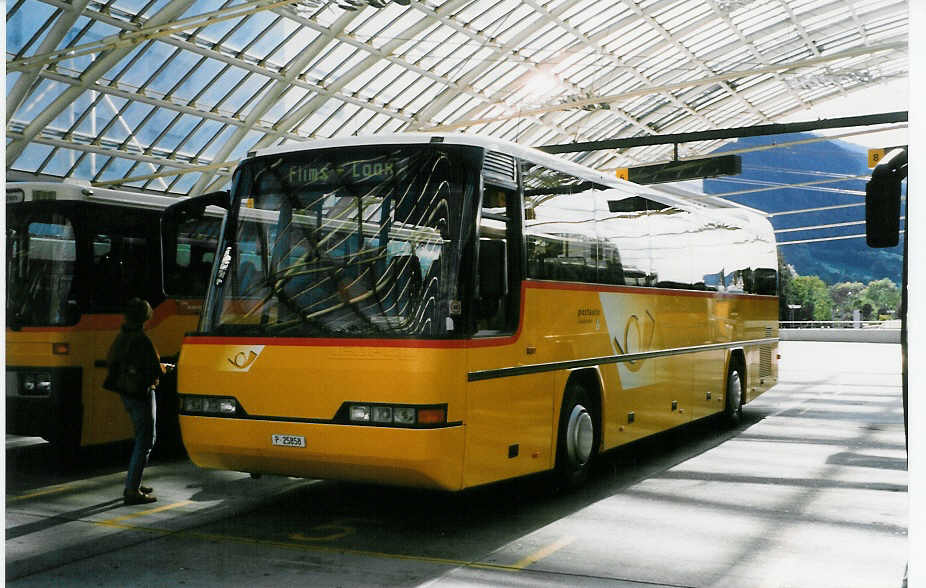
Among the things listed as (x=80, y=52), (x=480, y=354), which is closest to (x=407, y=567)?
(x=480, y=354)

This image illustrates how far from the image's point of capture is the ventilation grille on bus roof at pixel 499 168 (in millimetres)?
7602

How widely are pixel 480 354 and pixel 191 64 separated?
24561 mm

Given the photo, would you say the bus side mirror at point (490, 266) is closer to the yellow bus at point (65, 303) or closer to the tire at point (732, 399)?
the yellow bus at point (65, 303)

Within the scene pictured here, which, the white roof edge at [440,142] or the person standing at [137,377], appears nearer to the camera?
the white roof edge at [440,142]

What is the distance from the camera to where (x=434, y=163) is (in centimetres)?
748

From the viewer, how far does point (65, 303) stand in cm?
1009

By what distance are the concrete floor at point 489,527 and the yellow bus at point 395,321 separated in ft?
1.77

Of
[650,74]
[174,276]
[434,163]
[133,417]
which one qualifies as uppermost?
[650,74]

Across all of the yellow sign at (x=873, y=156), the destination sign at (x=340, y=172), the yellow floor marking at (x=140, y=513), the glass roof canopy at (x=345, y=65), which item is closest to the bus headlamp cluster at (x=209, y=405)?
the yellow floor marking at (x=140, y=513)

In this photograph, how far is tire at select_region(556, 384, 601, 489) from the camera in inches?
345

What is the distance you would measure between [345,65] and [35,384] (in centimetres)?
2362

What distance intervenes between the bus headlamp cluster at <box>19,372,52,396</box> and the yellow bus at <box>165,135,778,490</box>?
2.93m

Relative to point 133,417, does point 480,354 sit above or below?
above

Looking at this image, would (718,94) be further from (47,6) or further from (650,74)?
(47,6)
